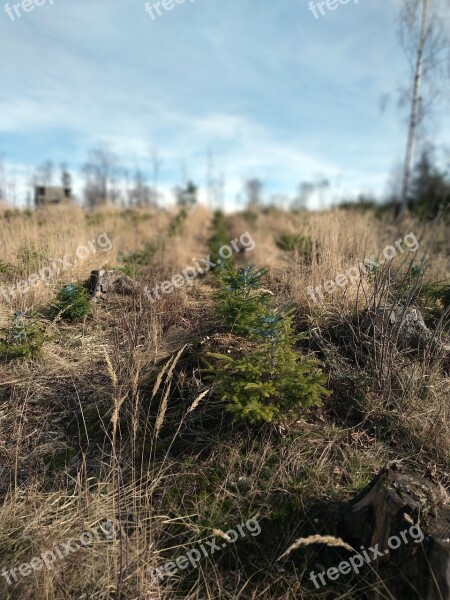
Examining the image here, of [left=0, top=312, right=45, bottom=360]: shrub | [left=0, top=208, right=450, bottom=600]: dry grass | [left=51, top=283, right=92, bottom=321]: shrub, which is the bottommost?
[left=0, top=208, right=450, bottom=600]: dry grass

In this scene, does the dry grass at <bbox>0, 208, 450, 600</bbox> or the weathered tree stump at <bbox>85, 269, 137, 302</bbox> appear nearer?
the dry grass at <bbox>0, 208, 450, 600</bbox>

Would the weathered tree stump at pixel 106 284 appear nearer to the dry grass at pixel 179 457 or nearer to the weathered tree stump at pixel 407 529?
the dry grass at pixel 179 457

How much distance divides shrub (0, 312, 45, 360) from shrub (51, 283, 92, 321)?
0.45 meters

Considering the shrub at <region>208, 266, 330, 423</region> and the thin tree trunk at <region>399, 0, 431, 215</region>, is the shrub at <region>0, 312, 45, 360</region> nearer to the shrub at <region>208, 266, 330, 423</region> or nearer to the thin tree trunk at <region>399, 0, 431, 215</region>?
the shrub at <region>208, 266, 330, 423</region>

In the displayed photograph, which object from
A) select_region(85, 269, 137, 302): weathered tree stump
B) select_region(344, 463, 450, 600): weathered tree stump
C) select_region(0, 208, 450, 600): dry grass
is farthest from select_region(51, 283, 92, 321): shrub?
select_region(344, 463, 450, 600): weathered tree stump

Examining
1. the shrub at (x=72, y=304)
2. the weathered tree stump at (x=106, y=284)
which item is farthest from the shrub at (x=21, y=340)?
the weathered tree stump at (x=106, y=284)

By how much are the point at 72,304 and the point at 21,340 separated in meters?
0.62

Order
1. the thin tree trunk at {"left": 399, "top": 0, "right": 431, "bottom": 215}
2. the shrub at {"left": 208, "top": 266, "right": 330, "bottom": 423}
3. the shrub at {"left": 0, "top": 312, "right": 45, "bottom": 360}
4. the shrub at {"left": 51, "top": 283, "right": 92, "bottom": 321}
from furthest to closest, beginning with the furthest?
the thin tree trunk at {"left": 399, "top": 0, "right": 431, "bottom": 215}
the shrub at {"left": 51, "top": 283, "right": 92, "bottom": 321}
the shrub at {"left": 0, "top": 312, "right": 45, "bottom": 360}
the shrub at {"left": 208, "top": 266, "right": 330, "bottom": 423}

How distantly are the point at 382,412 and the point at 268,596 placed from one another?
53.5 inches

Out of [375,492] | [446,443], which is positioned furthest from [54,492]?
[446,443]

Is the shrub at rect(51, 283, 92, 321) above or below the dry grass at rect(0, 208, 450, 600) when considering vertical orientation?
above

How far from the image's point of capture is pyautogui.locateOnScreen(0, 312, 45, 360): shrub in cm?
326

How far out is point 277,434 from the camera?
259 cm

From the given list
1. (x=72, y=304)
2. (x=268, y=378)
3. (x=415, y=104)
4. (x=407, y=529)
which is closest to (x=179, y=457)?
(x=268, y=378)
